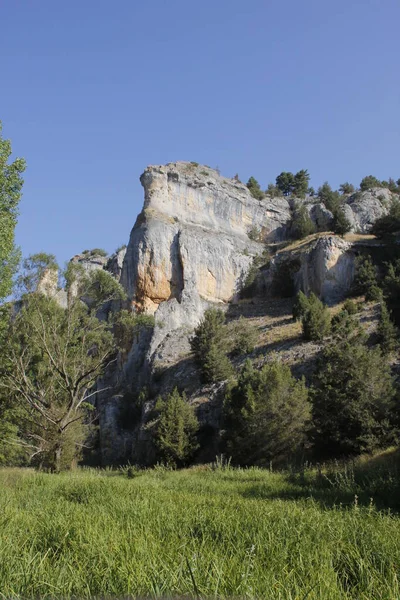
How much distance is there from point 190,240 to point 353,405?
98.8 ft

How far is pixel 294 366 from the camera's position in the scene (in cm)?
2473

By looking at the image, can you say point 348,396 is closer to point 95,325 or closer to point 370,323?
point 95,325

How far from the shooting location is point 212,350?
27875 millimetres

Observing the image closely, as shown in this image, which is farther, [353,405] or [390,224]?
[390,224]

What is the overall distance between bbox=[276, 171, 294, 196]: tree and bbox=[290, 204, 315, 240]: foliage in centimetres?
1659

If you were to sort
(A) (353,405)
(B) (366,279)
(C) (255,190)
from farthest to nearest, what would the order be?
(C) (255,190) < (B) (366,279) < (A) (353,405)

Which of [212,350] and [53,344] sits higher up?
[53,344]

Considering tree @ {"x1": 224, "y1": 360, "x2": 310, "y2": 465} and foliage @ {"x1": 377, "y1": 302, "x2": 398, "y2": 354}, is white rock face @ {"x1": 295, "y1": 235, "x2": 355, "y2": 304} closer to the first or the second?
foliage @ {"x1": 377, "y1": 302, "x2": 398, "y2": 354}

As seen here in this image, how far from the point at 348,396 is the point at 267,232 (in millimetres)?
40434

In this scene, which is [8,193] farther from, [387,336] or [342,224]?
[342,224]

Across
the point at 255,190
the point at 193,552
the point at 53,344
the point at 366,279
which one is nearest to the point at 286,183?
the point at 255,190

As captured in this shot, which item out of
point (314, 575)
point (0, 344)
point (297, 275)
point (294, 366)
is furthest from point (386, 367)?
point (297, 275)

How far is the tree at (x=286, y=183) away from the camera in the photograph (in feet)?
231

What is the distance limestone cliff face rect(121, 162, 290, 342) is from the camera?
4022 cm
